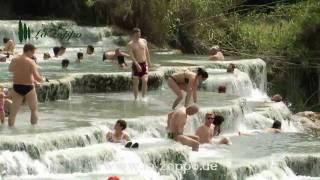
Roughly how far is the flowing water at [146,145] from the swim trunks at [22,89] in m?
0.60

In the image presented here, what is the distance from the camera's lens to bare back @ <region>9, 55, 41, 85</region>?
1208 cm

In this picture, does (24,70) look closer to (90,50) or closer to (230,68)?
(230,68)

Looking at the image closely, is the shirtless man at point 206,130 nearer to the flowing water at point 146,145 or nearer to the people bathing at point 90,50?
the flowing water at point 146,145

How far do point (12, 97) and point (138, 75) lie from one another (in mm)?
4073

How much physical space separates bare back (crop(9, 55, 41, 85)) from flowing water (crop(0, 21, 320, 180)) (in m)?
0.80

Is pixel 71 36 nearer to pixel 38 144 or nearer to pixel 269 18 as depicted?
pixel 269 18

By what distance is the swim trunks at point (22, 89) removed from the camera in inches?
479

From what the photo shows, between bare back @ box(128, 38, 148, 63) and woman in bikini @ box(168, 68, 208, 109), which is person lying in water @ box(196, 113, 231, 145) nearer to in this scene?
woman in bikini @ box(168, 68, 208, 109)

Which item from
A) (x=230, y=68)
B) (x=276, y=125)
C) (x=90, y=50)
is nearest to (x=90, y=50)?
(x=90, y=50)

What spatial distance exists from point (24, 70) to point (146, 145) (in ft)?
8.08

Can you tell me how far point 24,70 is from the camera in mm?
12125

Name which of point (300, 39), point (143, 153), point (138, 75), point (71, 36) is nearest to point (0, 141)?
point (143, 153)

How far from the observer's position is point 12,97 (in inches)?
484

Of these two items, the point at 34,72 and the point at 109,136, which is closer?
the point at 34,72
